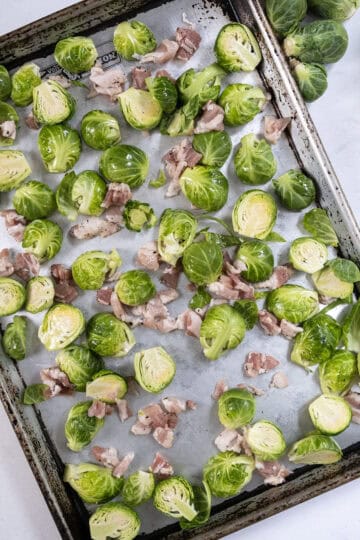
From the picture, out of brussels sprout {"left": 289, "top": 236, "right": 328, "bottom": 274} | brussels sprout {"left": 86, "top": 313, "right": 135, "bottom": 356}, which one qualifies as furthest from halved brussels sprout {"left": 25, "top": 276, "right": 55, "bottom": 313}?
brussels sprout {"left": 289, "top": 236, "right": 328, "bottom": 274}

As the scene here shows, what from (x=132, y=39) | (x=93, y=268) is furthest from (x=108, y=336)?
(x=132, y=39)

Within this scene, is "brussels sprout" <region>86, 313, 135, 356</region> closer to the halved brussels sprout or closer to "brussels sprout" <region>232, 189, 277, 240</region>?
the halved brussels sprout

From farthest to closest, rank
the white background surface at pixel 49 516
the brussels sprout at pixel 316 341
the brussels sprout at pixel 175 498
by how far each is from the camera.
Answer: the white background surface at pixel 49 516 → the brussels sprout at pixel 316 341 → the brussels sprout at pixel 175 498

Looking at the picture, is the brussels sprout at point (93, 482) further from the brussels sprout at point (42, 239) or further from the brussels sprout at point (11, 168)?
the brussels sprout at point (11, 168)

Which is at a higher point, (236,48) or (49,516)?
(236,48)

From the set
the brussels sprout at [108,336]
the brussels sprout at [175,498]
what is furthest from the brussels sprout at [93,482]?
the brussels sprout at [108,336]

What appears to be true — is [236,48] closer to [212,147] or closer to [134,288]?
Result: [212,147]

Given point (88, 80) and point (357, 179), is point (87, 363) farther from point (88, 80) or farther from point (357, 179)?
point (357, 179)
